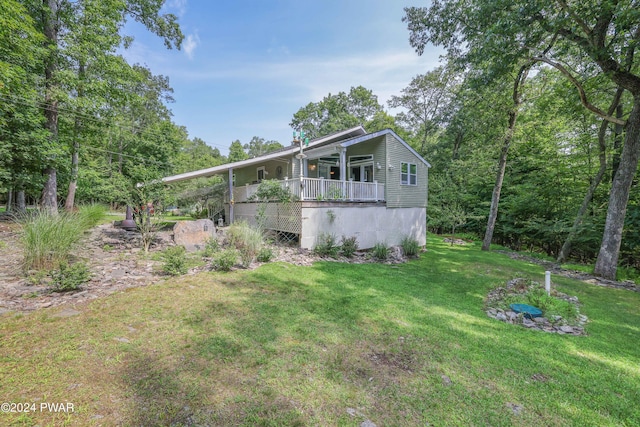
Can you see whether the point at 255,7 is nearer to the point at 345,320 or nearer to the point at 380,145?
the point at 380,145

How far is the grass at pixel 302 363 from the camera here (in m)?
2.20

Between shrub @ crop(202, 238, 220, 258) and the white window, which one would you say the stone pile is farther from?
the white window

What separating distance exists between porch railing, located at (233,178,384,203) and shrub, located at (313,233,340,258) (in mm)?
1456

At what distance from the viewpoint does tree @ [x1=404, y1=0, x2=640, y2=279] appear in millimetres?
6559

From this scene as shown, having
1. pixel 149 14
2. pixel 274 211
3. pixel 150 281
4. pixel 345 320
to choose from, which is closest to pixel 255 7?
pixel 149 14

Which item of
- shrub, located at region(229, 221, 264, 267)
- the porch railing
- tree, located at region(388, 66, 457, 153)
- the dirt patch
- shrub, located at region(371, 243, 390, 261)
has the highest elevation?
tree, located at region(388, 66, 457, 153)

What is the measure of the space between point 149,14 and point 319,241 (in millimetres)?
15521

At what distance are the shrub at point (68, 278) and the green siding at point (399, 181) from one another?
1035cm

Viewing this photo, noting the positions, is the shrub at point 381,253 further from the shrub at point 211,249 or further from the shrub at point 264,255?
the shrub at point 211,249

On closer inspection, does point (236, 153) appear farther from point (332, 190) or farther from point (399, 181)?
point (332, 190)

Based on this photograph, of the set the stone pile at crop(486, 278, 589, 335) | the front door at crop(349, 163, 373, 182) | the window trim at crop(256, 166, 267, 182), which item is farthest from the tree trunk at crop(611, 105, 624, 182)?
the window trim at crop(256, 166, 267, 182)

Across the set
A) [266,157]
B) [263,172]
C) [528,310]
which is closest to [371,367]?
[528,310]

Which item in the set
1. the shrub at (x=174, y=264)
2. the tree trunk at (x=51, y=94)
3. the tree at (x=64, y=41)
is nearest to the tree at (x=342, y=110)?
the tree at (x=64, y=41)

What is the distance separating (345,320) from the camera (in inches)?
163
